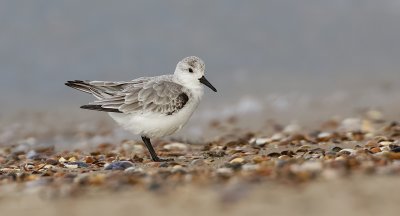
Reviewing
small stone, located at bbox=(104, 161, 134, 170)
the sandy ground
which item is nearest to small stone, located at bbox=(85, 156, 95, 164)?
small stone, located at bbox=(104, 161, 134, 170)

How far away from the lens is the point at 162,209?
454cm

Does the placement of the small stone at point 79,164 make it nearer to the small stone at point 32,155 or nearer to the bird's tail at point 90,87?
the bird's tail at point 90,87

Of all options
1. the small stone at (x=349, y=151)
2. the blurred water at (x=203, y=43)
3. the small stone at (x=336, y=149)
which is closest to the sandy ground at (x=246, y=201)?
the small stone at (x=349, y=151)

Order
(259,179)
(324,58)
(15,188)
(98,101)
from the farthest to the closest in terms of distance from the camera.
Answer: (324,58), (98,101), (15,188), (259,179)

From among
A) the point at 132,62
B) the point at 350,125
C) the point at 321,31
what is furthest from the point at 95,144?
the point at 321,31

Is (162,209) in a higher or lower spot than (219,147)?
lower

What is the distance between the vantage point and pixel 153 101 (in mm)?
7723

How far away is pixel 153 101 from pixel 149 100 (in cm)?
4

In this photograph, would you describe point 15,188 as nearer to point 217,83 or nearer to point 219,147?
point 219,147

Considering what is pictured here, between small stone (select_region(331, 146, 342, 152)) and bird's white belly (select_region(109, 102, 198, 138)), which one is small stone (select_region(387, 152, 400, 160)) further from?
bird's white belly (select_region(109, 102, 198, 138))

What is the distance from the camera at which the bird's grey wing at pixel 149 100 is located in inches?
303

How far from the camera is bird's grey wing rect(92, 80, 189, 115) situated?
25.2ft

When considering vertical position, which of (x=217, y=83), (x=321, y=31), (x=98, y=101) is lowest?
(x=98, y=101)

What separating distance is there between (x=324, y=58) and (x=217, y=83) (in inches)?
103
